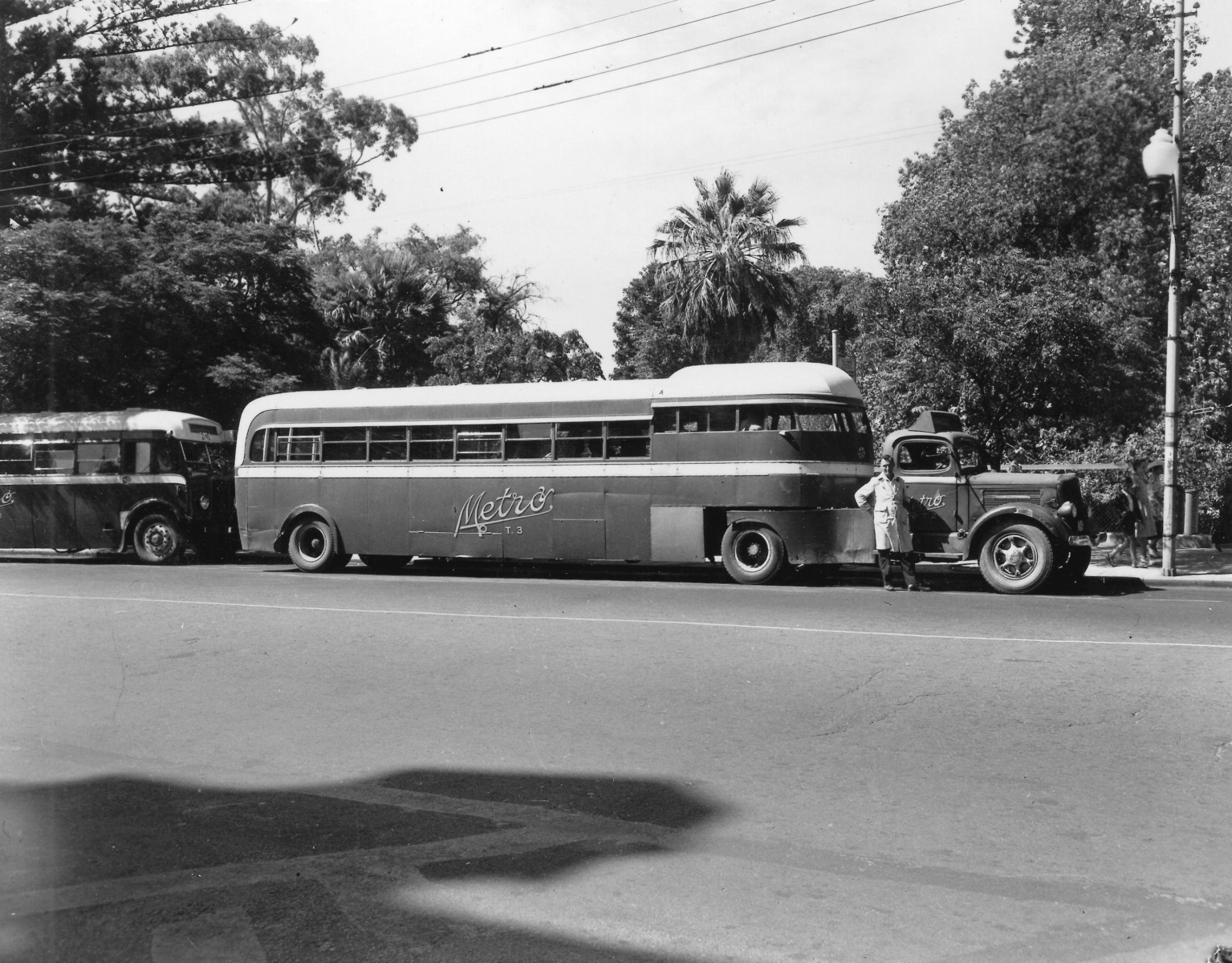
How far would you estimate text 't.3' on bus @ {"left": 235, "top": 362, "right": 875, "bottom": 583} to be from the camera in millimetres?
15773

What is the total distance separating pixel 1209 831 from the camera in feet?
16.4

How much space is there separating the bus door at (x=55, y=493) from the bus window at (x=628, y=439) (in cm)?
1108

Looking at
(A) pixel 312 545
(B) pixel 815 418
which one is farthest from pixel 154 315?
(B) pixel 815 418

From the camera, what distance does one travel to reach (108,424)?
20.9m

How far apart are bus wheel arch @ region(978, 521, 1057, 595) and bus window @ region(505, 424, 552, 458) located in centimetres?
657

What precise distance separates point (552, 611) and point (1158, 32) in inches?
980

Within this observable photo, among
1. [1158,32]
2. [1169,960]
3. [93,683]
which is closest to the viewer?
[1169,960]

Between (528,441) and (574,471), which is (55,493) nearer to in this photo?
(528,441)

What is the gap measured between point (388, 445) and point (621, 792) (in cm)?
1326

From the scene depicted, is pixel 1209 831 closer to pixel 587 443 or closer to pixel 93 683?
pixel 93 683

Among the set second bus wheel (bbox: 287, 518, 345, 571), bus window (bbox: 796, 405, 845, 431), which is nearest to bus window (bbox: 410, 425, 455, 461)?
second bus wheel (bbox: 287, 518, 345, 571)

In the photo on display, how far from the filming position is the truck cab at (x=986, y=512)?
1402 cm

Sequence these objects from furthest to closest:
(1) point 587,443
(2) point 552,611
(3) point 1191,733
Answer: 1. (1) point 587,443
2. (2) point 552,611
3. (3) point 1191,733

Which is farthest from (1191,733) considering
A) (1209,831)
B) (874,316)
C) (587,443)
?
(874,316)
